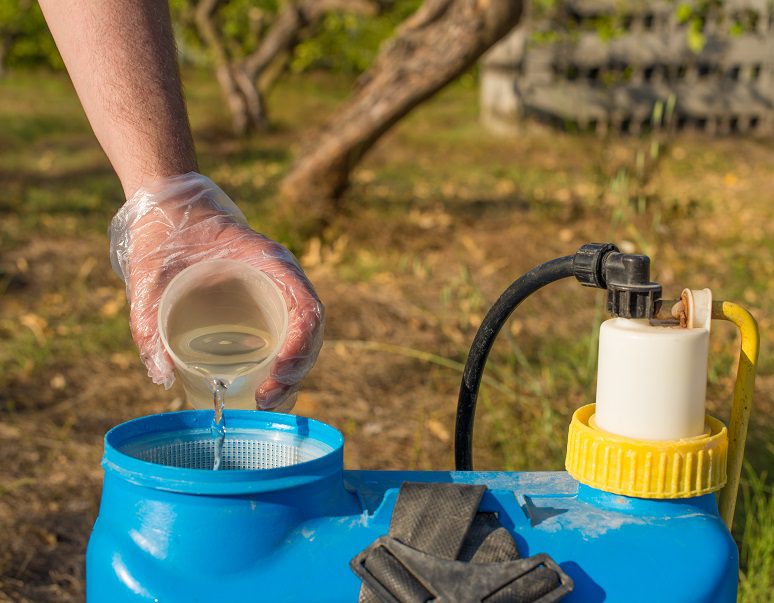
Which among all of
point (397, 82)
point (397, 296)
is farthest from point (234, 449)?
point (397, 82)

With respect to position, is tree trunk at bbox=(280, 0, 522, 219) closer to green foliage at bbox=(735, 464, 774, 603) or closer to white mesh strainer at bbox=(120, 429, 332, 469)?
green foliage at bbox=(735, 464, 774, 603)

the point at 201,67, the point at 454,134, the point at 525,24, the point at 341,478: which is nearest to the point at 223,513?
the point at 341,478

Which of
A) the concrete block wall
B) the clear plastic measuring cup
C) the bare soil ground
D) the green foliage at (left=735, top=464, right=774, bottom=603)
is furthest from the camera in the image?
the concrete block wall

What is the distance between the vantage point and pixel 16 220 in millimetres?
5691

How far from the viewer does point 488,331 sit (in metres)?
1.42

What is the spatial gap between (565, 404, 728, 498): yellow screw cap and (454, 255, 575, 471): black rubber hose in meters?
0.24

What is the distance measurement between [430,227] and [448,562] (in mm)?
4491

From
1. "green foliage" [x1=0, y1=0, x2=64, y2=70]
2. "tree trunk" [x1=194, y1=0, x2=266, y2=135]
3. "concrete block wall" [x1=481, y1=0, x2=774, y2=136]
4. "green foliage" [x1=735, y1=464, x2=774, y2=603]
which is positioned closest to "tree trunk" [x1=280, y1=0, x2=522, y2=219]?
"green foliage" [x1=735, y1=464, x2=774, y2=603]

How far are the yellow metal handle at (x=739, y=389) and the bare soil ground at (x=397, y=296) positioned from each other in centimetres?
94

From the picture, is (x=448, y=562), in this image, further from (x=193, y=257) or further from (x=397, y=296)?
(x=397, y=296)

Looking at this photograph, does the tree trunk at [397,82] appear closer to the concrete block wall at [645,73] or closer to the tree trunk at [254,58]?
the concrete block wall at [645,73]

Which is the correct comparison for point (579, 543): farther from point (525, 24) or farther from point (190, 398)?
point (525, 24)

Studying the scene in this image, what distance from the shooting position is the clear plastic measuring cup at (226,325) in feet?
4.29

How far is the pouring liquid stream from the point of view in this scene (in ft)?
4.34
